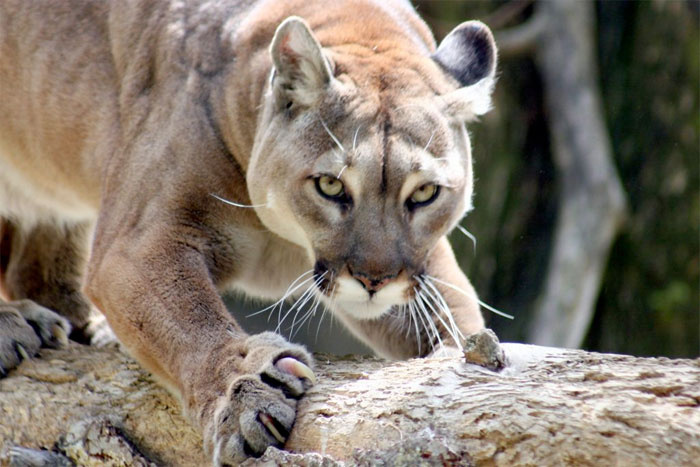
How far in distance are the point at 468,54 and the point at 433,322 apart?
3.89ft

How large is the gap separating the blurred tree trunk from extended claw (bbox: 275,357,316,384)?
17.4 feet

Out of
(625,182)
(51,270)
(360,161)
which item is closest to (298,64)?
(360,161)

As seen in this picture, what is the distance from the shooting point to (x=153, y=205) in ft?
12.8

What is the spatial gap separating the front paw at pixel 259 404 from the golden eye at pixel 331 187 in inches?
25.2

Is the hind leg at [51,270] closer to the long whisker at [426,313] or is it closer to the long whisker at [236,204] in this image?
the long whisker at [236,204]

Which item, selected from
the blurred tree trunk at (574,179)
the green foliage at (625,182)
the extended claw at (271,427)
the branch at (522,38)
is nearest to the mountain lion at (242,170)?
the extended claw at (271,427)

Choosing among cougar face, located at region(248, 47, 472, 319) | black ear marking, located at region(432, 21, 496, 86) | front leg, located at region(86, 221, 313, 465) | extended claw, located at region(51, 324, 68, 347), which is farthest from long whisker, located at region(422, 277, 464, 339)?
extended claw, located at region(51, 324, 68, 347)

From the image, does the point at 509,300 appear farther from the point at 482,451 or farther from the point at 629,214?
the point at 482,451

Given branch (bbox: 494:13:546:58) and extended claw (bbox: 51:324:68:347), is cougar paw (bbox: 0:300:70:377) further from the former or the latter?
Result: branch (bbox: 494:13:546:58)

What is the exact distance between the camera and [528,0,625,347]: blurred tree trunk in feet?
27.1

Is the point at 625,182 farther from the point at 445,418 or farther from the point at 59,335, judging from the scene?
the point at 445,418

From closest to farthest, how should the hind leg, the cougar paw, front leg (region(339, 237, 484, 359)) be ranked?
1. the cougar paw
2. front leg (region(339, 237, 484, 359))
3. the hind leg

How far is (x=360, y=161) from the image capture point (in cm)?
353

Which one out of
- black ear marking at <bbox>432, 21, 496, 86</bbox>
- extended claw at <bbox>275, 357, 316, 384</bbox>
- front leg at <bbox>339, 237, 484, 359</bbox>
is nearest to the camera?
extended claw at <bbox>275, 357, 316, 384</bbox>
